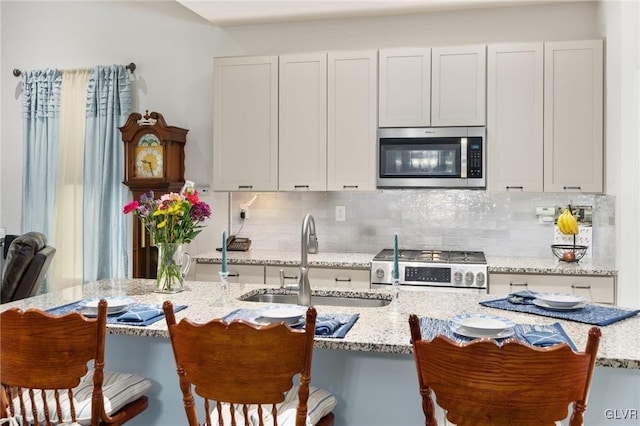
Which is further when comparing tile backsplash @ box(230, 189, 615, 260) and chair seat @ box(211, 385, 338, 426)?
tile backsplash @ box(230, 189, 615, 260)

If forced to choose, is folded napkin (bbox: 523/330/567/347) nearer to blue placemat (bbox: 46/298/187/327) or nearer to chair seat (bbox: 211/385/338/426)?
chair seat (bbox: 211/385/338/426)

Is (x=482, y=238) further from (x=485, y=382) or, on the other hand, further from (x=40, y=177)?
(x=40, y=177)

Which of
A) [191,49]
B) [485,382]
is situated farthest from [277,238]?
[485,382]

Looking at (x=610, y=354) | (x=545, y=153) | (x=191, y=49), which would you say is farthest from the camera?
(x=191, y=49)

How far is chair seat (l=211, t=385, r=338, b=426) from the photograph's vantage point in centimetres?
169

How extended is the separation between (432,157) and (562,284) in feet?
3.88

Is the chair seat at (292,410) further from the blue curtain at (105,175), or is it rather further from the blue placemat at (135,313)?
the blue curtain at (105,175)

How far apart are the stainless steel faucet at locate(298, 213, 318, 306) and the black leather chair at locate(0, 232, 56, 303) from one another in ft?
8.22

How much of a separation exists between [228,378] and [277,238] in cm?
314

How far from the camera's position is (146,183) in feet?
14.5

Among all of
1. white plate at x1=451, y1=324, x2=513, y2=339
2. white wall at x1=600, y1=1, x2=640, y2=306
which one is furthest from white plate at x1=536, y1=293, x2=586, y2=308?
white wall at x1=600, y1=1, x2=640, y2=306

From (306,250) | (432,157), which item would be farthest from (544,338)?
(432,157)

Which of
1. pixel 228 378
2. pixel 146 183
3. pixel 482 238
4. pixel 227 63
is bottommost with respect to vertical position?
pixel 228 378

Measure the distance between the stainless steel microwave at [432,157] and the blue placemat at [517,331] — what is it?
2013mm
